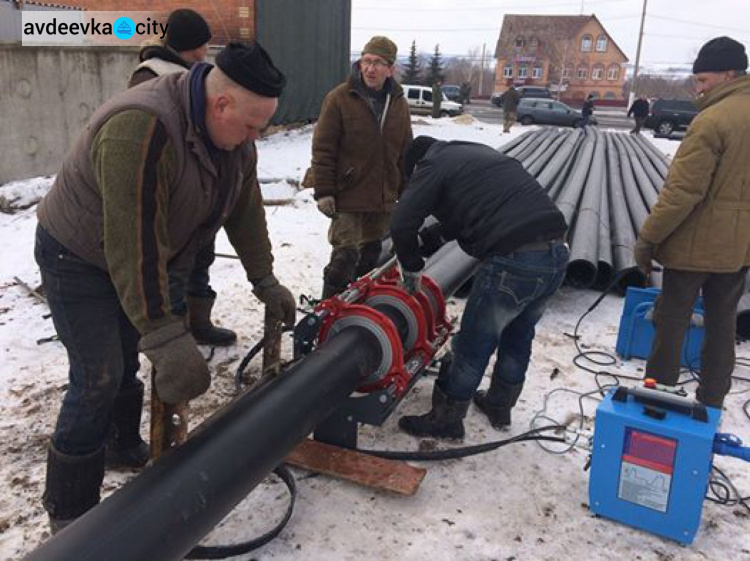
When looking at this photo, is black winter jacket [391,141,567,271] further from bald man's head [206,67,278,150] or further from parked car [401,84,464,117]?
parked car [401,84,464,117]

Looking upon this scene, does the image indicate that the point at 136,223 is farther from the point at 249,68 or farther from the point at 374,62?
the point at 374,62

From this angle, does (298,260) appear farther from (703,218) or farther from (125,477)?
(703,218)

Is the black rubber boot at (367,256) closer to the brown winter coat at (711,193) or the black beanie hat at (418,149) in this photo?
the black beanie hat at (418,149)

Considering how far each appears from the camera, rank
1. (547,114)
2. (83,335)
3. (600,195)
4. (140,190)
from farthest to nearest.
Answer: (547,114) → (600,195) → (83,335) → (140,190)

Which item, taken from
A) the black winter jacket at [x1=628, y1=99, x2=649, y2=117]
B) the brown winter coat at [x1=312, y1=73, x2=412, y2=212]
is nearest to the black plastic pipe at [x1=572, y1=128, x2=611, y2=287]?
the brown winter coat at [x1=312, y1=73, x2=412, y2=212]

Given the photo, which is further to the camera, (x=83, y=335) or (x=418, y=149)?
(x=418, y=149)

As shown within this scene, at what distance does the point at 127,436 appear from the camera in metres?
2.89

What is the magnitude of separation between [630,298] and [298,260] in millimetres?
2970

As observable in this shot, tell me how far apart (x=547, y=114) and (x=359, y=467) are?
24925 mm

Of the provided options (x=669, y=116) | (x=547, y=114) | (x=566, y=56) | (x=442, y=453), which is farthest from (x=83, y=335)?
(x=566, y=56)

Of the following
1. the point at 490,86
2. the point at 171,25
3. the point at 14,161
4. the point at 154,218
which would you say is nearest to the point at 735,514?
the point at 154,218

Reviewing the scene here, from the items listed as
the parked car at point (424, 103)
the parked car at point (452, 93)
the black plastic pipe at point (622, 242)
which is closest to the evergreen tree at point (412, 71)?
the parked car at point (452, 93)

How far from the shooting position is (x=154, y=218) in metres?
1.92

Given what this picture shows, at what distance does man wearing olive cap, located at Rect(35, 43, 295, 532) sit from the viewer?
6.21 ft
